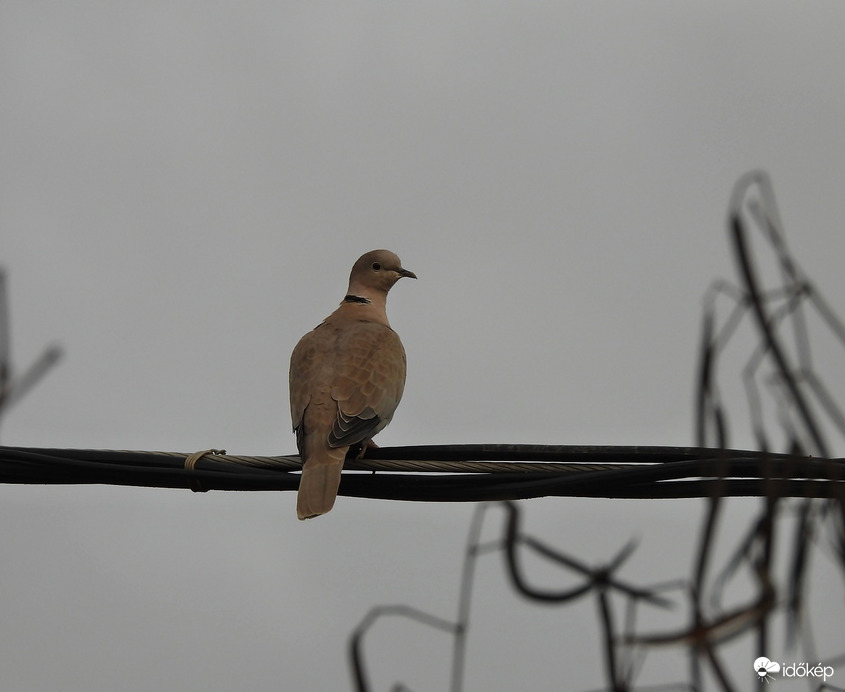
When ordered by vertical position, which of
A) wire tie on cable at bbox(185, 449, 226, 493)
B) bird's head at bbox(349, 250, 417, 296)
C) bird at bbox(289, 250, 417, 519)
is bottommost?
wire tie on cable at bbox(185, 449, 226, 493)

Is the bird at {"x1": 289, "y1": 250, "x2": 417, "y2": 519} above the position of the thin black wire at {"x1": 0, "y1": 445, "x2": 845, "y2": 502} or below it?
above

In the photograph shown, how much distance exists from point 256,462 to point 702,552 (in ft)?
8.93

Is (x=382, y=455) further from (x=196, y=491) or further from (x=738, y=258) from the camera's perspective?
(x=738, y=258)

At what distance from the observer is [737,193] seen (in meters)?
1.12

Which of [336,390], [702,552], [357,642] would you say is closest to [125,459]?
[336,390]

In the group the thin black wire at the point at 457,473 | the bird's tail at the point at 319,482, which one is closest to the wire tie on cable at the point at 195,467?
the thin black wire at the point at 457,473

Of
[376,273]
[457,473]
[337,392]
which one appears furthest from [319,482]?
[376,273]

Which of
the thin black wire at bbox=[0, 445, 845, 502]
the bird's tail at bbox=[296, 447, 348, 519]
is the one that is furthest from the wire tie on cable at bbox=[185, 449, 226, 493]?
the bird's tail at bbox=[296, 447, 348, 519]

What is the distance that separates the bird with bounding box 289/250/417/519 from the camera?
4.82 meters

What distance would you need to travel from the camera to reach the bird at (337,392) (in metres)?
4.82

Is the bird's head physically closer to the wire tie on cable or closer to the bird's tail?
the bird's tail

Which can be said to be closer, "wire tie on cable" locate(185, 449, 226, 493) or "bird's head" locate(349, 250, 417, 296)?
"wire tie on cable" locate(185, 449, 226, 493)

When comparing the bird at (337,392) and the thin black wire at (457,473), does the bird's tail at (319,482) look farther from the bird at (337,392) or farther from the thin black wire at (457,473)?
the thin black wire at (457,473)

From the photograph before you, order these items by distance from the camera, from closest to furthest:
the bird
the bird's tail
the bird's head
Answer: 1. the bird's tail
2. the bird
3. the bird's head
